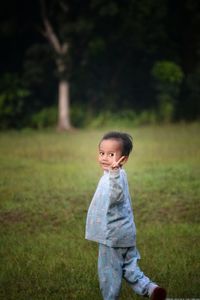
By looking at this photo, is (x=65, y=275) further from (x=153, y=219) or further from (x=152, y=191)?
(x=152, y=191)

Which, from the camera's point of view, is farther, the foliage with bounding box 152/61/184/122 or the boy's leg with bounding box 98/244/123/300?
the foliage with bounding box 152/61/184/122

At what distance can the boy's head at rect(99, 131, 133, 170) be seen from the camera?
488 cm

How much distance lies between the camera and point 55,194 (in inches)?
435

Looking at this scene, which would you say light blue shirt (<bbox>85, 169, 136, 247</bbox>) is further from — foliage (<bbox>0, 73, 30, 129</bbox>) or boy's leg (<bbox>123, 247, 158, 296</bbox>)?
foliage (<bbox>0, 73, 30, 129</bbox>)

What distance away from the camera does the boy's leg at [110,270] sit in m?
4.86

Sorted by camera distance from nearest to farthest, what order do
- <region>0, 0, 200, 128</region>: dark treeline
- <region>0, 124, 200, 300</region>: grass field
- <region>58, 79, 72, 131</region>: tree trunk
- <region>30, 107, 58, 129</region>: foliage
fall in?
<region>0, 124, 200, 300</region>: grass field < <region>0, 0, 200, 128</region>: dark treeline < <region>58, 79, 72, 131</region>: tree trunk < <region>30, 107, 58, 129</region>: foliage

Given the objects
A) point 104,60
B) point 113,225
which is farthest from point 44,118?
point 113,225

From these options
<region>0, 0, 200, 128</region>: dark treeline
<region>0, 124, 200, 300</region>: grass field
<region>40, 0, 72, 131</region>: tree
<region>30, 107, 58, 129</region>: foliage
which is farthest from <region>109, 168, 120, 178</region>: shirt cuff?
<region>30, 107, 58, 129</region>: foliage

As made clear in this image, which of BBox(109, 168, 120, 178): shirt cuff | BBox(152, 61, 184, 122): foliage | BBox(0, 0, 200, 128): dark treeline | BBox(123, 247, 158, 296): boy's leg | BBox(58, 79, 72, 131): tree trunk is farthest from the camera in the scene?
BBox(152, 61, 184, 122): foliage

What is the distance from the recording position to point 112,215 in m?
4.87

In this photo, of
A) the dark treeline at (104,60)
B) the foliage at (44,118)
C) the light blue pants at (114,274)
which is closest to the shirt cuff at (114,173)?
the light blue pants at (114,274)

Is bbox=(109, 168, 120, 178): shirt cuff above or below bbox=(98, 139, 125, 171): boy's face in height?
below

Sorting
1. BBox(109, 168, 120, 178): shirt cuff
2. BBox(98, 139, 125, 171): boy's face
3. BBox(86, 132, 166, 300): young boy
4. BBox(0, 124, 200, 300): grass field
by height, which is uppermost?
BBox(98, 139, 125, 171): boy's face

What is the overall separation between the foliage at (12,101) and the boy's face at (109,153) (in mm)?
24484
